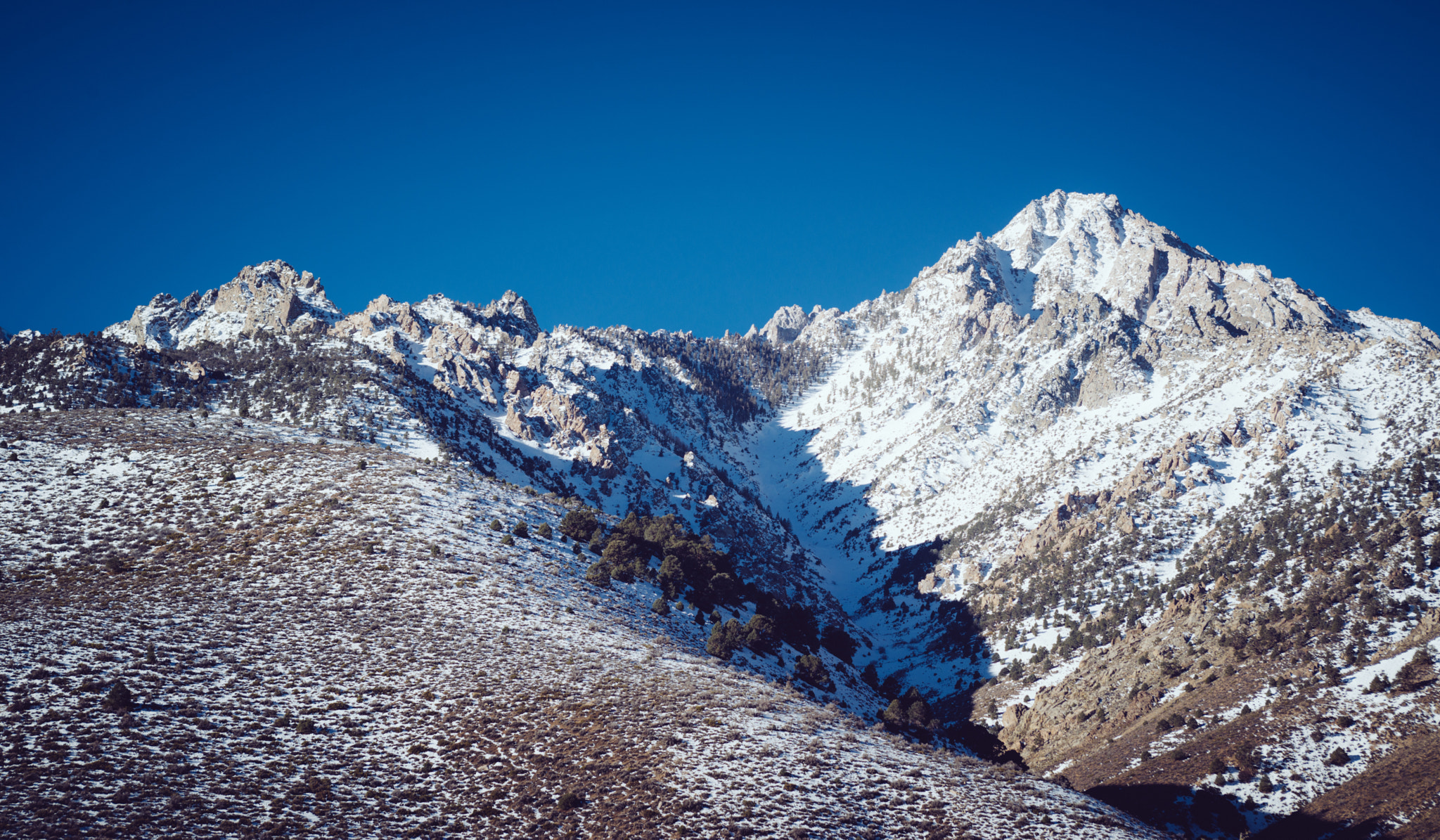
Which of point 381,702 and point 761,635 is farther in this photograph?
point 761,635

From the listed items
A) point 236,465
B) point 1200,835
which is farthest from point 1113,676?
point 236,465

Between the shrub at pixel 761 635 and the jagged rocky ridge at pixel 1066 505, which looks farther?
the jagged rocky ridge at pixel 1066 505

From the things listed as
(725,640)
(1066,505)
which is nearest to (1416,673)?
(725,640)

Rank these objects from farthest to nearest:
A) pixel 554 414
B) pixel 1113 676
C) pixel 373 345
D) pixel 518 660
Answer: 1. pixel 373 345
2. pixel 554 414
3. pixel 1113 676
4. pixel 518 660

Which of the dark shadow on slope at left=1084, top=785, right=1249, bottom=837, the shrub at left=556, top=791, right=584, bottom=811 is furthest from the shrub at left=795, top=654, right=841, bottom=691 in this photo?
the shrub at left=556, top=791, right=584, bottom=811

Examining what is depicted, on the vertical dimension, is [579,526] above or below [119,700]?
above

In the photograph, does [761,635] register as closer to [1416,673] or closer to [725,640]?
[725,640]

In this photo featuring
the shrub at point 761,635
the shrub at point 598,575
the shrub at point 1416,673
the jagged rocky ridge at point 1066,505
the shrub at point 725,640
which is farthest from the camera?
the jagged rocky ridge at point 1066,505

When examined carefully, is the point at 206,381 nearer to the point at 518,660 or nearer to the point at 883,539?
the point at 518,660

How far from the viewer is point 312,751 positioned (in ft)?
89.8

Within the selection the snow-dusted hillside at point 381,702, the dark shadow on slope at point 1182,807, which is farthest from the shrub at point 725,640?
the dark shadow on slope at point 1182,807

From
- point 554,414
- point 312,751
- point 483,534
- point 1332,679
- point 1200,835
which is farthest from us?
point 554,414

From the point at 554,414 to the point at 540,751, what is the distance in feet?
489

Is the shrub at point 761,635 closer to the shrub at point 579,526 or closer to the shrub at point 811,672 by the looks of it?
the shrub at point 811,672
